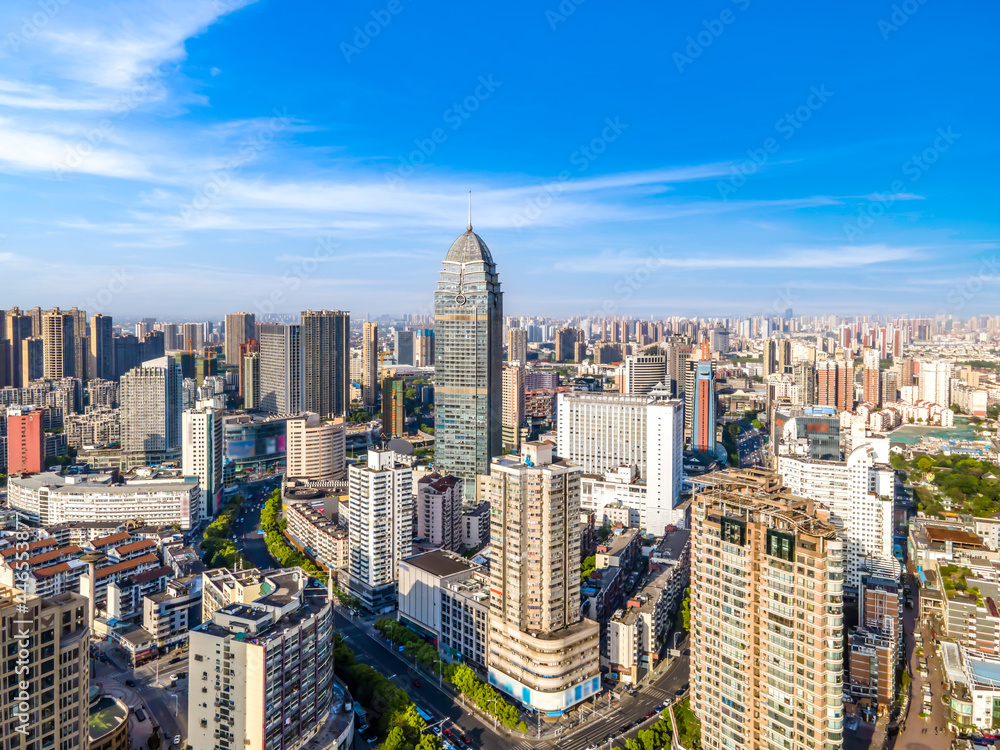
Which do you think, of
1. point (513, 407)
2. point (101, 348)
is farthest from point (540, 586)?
point (101, 348)

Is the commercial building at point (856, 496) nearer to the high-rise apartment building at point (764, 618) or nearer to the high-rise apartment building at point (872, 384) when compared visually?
the high-rise apartment building at point (764, 618)

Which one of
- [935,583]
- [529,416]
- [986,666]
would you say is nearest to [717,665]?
[986,666]

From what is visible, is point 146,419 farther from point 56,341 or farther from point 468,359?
point 56,341

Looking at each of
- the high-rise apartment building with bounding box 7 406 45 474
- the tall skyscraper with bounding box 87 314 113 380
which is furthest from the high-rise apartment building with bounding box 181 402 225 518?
the tall skyscraper with bounding box 87 314 113 380

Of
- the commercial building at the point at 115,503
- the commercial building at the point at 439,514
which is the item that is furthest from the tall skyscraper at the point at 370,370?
the commercial building at the point at 439,514

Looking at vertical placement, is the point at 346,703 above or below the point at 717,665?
below

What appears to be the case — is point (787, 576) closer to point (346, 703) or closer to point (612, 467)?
point (346, 703)
